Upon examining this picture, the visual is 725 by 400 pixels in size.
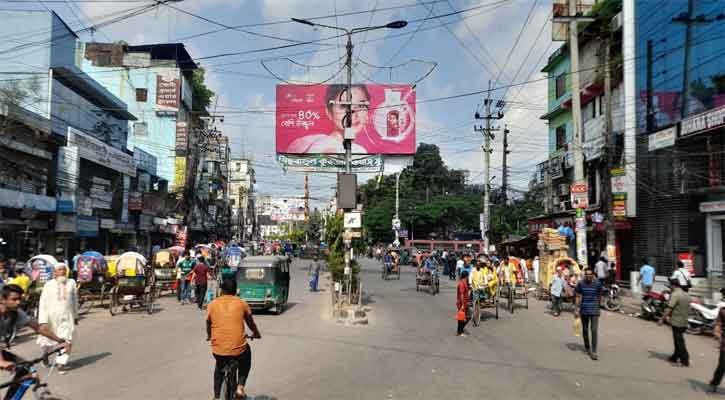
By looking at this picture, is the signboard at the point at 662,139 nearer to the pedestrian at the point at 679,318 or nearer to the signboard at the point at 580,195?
the signboard at the point at 580,195

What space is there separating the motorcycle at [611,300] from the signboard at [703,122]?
19.5 ft

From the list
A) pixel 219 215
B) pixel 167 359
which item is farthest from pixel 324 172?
pixel 219 215

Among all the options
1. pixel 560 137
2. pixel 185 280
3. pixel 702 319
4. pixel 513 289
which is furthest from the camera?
pixel 560 137

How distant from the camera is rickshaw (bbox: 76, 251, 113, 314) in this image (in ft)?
59.8

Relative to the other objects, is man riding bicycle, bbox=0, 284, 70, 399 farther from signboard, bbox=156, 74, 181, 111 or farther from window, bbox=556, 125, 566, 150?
signboard, bbox=156, 74, 181, 111

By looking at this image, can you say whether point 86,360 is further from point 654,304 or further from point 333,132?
point 333,132

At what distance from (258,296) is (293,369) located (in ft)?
27.4

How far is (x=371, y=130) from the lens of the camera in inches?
1266

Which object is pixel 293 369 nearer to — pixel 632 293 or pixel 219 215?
pixel 632 293

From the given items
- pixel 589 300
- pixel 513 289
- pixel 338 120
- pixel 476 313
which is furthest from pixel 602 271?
pixel 338 120

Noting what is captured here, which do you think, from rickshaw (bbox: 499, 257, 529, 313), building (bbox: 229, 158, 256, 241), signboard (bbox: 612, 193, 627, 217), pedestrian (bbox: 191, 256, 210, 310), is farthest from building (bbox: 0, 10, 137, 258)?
building (bbox: 229, 158, 256, 241)

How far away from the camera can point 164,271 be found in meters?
23.9

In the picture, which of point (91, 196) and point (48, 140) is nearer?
point (48, 140)

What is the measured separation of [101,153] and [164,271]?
43.9ft
